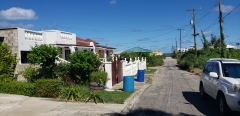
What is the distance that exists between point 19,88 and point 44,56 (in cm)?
197

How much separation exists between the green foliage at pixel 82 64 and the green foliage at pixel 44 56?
3.08ft

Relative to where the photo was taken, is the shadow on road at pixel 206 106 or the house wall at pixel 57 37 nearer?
the shadow on road at pixel 206 106

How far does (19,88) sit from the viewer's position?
10.8 metres

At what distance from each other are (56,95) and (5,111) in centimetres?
270

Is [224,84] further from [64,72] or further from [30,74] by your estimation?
[30,74]

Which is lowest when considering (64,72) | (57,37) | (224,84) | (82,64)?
(224,84)

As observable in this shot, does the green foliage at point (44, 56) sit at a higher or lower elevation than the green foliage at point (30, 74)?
higher

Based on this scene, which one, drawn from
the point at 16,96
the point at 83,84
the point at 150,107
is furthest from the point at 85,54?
the point at 150,107

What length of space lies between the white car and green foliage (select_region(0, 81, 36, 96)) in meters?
7.18

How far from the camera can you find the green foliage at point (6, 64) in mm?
12321

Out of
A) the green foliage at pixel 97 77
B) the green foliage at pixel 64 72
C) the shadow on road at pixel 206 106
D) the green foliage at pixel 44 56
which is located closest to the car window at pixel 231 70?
the shadow on road at pixel 206 106

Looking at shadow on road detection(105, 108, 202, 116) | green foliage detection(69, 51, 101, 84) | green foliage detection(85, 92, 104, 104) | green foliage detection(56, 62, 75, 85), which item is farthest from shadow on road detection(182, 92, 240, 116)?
green foliage detection(56, 62, 75, 85)

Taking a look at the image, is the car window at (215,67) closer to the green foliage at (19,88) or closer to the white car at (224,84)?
the white car at (224,84)

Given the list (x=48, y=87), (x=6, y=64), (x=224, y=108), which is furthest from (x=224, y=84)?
(x=6, y=64)
